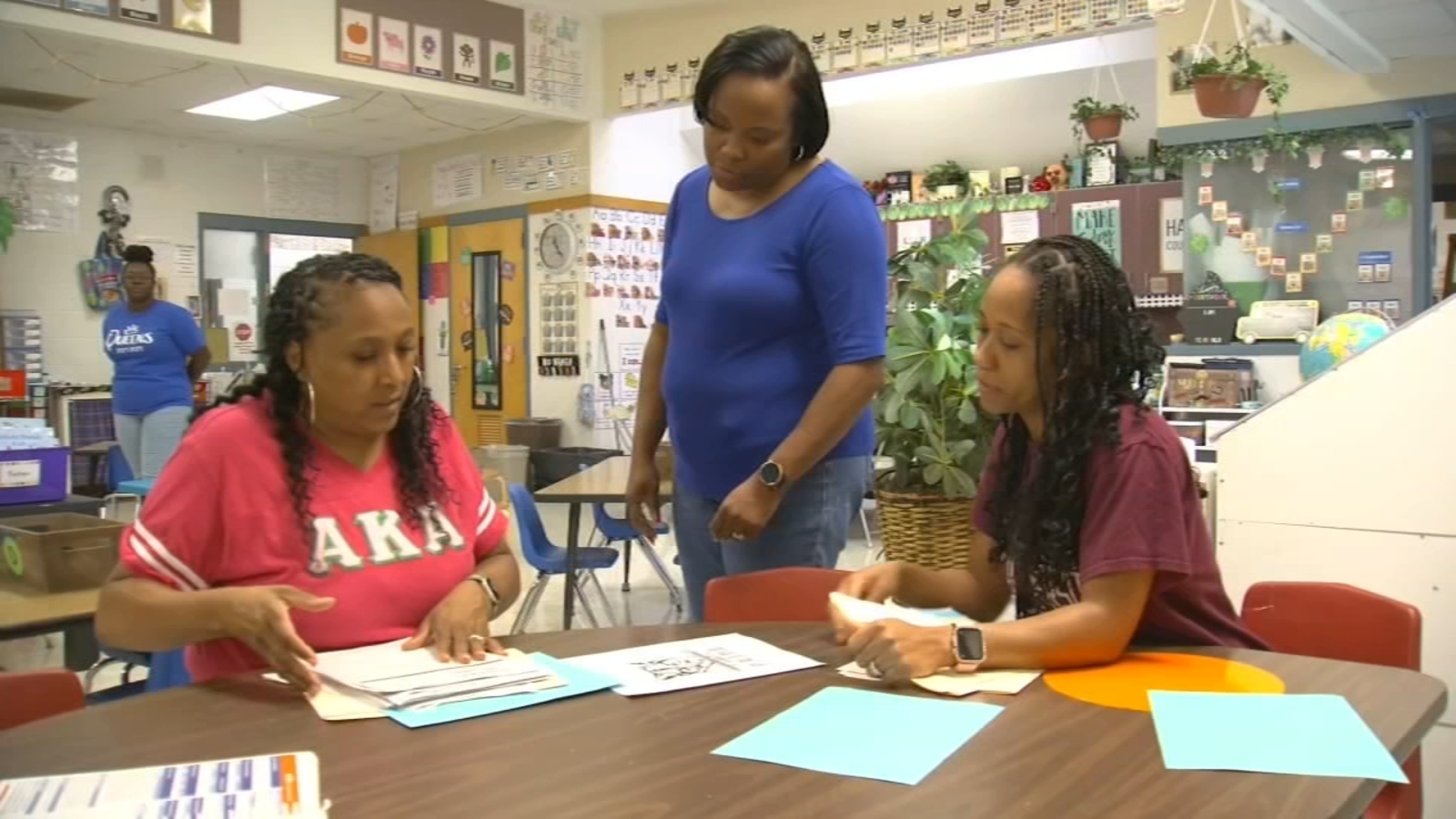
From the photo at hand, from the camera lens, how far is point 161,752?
1106mm

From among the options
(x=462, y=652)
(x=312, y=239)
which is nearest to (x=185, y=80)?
(x=312, y=239)

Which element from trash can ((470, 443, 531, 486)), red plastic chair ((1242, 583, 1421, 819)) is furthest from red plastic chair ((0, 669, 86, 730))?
trash can ((470, 443, 531, 486))

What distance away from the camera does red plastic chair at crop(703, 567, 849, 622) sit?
175 centimetres

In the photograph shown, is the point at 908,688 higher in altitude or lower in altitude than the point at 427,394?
lower

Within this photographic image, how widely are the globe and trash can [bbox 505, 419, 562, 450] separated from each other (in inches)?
176

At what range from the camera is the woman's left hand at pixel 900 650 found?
1278mm

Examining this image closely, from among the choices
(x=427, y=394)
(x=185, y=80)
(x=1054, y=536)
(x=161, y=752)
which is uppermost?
(x=185, y=80)

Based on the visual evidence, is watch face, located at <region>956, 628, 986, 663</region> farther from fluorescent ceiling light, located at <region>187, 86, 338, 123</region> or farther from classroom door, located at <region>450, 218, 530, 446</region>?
classroom door, located at <region>450, 218, 530, 446</region>

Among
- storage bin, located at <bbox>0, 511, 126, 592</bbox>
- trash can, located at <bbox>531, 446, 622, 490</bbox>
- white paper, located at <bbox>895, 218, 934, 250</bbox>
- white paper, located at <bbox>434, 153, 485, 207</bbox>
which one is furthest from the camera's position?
white paper, located at <bbox>434, 153, 485, 207</bbox>

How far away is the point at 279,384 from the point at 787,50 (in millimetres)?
887

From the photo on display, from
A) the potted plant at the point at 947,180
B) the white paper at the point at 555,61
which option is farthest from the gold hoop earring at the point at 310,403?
the potted plant at the point at 947,180

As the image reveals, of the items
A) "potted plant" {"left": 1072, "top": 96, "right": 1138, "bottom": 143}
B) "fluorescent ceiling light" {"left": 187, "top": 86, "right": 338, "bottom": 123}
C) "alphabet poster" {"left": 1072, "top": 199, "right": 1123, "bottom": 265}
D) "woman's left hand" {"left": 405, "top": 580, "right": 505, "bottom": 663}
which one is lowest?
"woman's left hand" {"left": 405, "top": 580, "right": 505, "bottom": 663}

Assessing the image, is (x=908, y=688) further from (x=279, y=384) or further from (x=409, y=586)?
(x=279, y=384)

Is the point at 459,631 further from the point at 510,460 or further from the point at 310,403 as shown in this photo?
the point at 510,460
